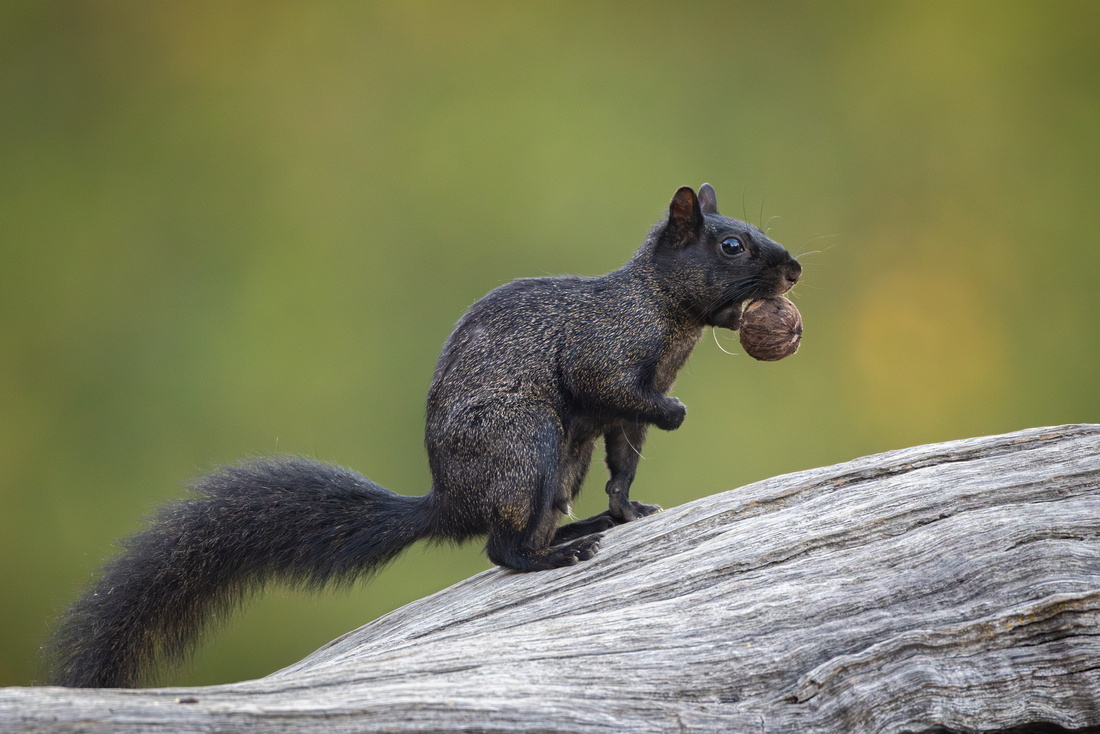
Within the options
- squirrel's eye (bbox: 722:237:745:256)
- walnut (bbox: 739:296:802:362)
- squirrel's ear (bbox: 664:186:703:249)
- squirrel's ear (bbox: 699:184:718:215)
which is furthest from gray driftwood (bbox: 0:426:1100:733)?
squirrel's ear (bbox: 699:184:718:215)

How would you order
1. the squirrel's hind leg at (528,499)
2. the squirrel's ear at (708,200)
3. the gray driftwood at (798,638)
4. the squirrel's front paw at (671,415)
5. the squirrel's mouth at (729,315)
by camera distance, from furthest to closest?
the squirrel's ear at (708,200) < the squirrel's mouth at (729,315) < the squirrel's front paw at (671,415) < the squirrel's hind leg at (528,499) < the gray driftwood at (798,638)

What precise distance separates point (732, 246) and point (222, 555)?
191 centimetres

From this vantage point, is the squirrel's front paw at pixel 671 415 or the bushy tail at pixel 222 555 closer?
the bushy tail at pixel 222 555

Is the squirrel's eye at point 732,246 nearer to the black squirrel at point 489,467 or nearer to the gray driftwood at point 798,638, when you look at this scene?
the black squirrel at point 489,467

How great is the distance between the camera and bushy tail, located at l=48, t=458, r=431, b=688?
270cm

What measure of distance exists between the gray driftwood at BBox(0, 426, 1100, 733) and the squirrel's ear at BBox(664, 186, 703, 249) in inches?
35.8

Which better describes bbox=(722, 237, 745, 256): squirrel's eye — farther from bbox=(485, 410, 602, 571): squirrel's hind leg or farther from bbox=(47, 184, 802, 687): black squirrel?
bbox=(485, 410, 602, 571): squirrel's hind leg

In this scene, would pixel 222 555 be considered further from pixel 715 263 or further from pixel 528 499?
pixel 715 263

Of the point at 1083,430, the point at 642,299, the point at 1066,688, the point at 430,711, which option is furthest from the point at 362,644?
the point at 1083,430

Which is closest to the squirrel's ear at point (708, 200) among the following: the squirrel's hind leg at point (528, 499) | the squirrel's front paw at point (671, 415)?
the squirrel's front paw at point (671, 415)

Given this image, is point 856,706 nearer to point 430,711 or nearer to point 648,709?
point 648,709

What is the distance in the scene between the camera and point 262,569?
9.71 ft

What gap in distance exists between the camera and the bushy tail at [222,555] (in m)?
2.70

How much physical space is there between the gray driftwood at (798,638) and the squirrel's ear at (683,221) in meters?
0.91
